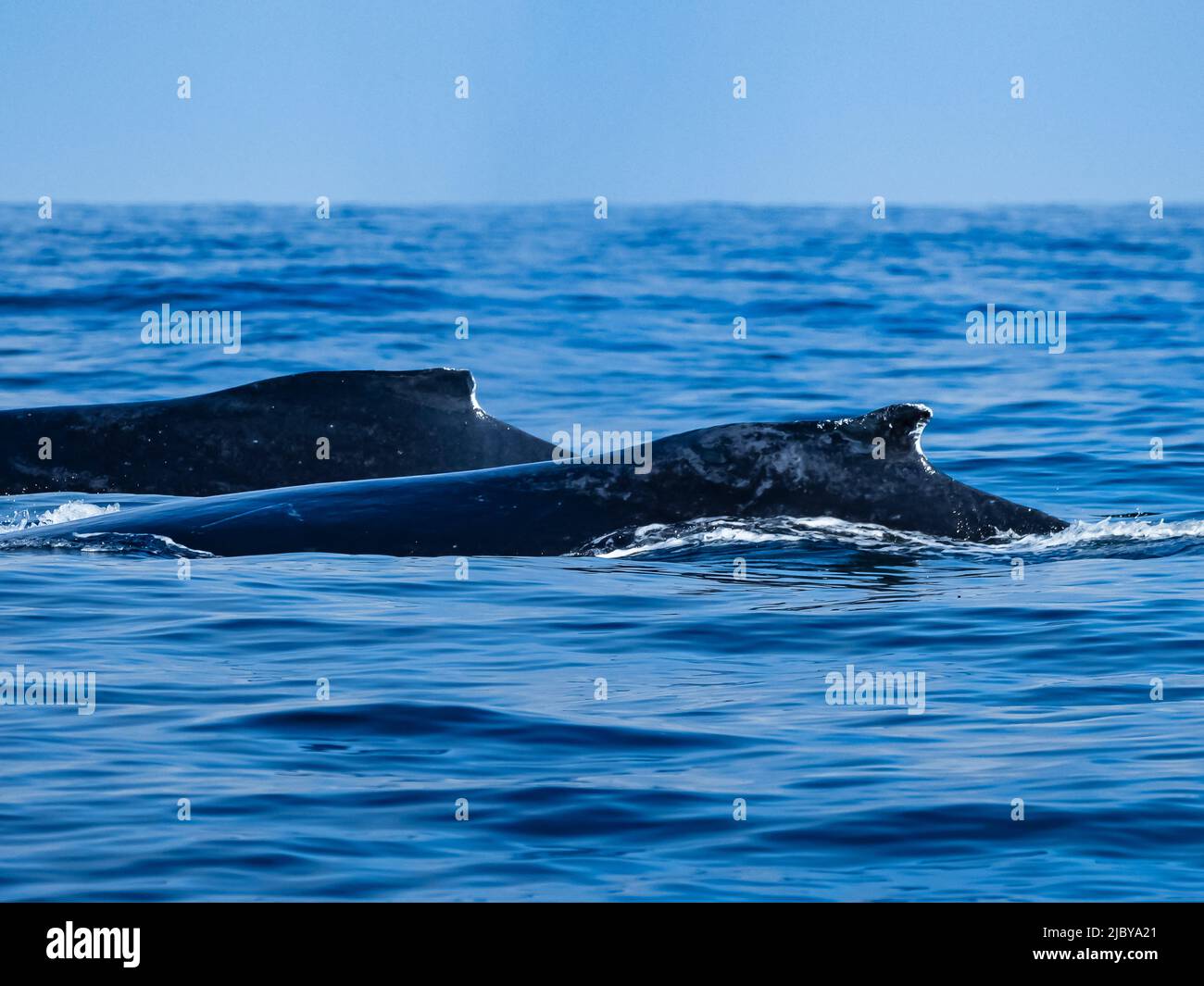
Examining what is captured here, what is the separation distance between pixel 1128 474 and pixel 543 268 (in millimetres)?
40653

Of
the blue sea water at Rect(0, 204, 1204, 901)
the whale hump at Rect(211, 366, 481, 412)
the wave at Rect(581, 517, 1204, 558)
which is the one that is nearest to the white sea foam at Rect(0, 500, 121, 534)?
the blue sea water at Rect(0, 204, 1204, 901)

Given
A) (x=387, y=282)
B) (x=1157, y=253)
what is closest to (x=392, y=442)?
(x=387, y=282)

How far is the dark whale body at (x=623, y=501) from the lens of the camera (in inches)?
494

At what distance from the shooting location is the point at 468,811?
700cm

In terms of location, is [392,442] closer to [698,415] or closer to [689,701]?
[689,701]

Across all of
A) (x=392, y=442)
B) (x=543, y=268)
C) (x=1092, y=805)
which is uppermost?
(x=543, y=268)

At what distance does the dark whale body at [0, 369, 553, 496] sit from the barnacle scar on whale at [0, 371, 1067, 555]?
1.64 metres

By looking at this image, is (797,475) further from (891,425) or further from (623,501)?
(623,501)

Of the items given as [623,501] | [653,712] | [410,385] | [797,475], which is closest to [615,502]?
[623,501]

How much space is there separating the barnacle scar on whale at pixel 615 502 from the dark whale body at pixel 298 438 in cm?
164

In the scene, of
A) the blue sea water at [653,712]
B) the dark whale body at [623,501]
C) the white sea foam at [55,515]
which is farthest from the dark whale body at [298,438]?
the dark whale body at [623,501]

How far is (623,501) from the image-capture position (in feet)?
42.1

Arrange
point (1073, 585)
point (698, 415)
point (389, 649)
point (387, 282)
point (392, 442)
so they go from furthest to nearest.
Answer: point (387, 282)
point (698, 415)
point (392, 442)
point (1073, 585)
point (389, 649)

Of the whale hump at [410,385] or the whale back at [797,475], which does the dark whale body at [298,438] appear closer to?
the whale hump at [410,385]
